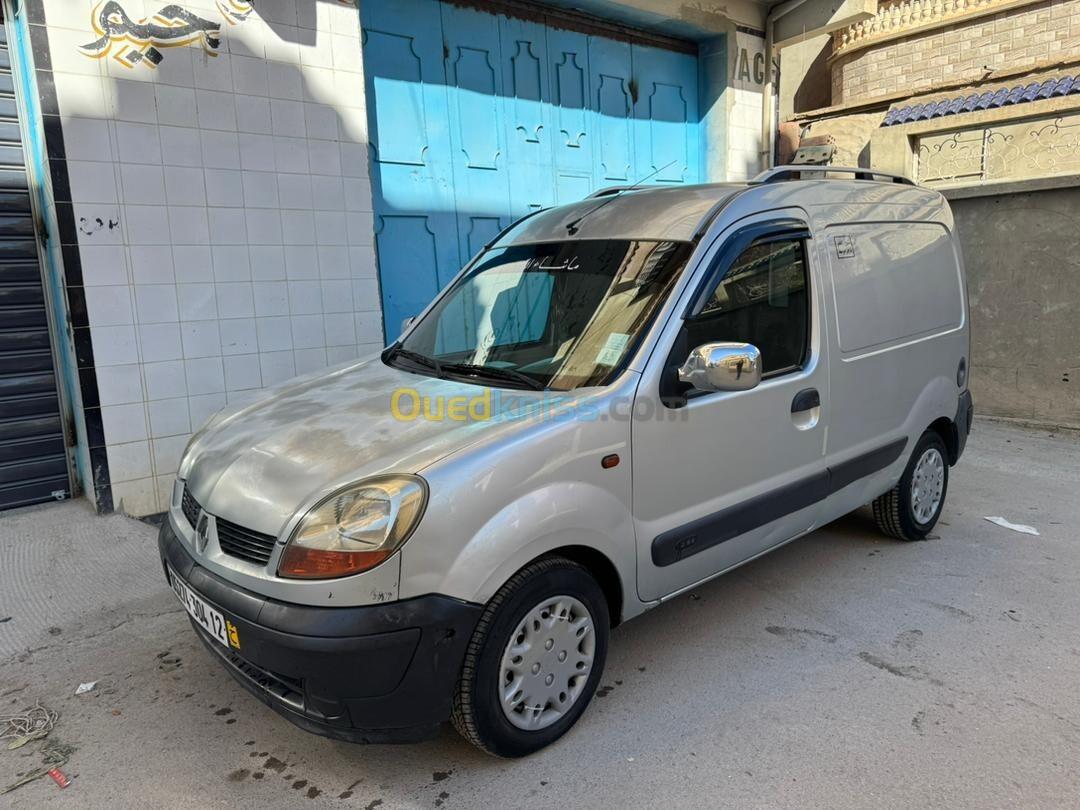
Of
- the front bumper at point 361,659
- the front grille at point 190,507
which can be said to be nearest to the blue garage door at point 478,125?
the front grille at point 190,507

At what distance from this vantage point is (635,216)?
3.29 metres

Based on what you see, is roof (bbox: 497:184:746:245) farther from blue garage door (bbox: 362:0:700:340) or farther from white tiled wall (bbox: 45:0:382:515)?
blue garage door (bbox: 362:0:700:340)

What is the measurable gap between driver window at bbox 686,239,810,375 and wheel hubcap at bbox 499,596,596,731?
3.78 feet

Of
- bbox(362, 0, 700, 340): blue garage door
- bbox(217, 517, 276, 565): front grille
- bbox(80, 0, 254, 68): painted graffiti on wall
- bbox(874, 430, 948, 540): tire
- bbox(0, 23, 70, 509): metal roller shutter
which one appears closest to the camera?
bbox(217, 517, 276, 565): front grille

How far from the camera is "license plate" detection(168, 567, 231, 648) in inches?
92.9

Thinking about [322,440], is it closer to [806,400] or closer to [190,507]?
[190,507]

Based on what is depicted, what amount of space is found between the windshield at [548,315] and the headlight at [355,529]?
75 cm

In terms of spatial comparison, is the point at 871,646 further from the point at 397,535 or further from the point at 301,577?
the point at 301,577

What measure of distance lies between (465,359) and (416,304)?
3228 millimetres

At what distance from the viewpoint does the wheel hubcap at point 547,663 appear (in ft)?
8.02

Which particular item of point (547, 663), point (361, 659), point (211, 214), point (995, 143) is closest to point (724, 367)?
point (547, 663)

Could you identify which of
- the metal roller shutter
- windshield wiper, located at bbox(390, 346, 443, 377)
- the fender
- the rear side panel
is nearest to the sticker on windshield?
the fender

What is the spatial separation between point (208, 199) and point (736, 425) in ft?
12.8

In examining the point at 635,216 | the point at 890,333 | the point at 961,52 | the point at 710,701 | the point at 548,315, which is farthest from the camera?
the point at 961,52
